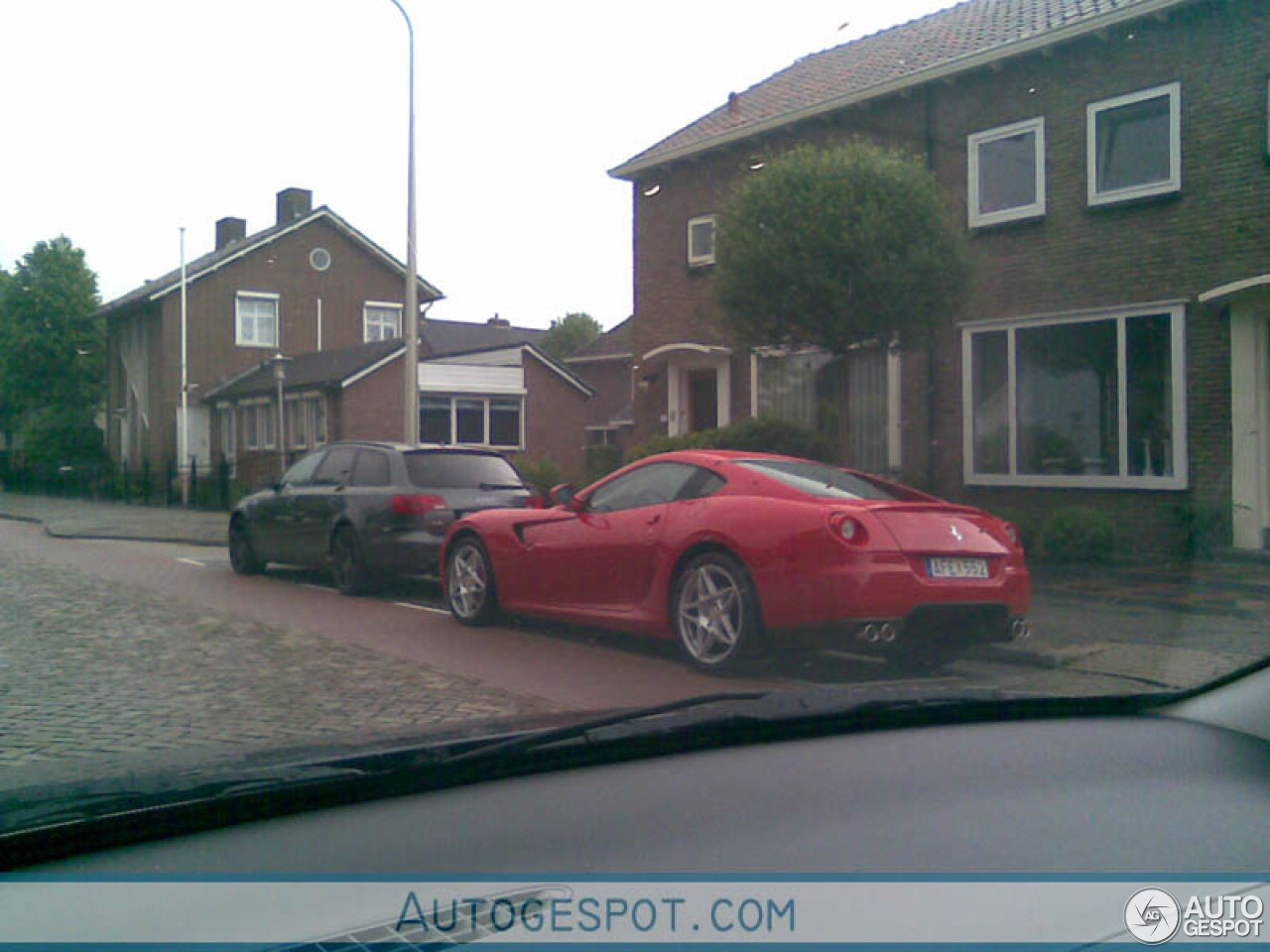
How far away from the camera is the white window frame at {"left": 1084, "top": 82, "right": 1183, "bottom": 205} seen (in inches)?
550

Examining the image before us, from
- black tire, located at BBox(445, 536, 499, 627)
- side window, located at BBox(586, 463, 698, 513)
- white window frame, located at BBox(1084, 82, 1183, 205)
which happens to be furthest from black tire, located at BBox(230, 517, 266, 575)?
white window frame, located at BBox(1084, 82, 1183, 205)

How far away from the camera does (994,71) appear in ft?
52.2

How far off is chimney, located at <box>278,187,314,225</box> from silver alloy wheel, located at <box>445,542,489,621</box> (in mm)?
34119

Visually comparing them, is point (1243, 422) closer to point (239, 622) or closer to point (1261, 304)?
point (1261, 304)

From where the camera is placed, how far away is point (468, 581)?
966cm

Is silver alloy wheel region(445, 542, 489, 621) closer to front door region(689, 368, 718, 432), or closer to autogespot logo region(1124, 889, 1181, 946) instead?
autogespot logo region(1124, 889, 1181, 946)

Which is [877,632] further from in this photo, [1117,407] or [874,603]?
[1117,407]

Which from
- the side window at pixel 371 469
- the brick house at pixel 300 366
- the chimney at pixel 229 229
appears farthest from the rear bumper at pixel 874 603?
the chimney at pixel 229 229

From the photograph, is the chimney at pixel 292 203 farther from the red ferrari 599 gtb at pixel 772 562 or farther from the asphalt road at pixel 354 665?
the red ferrari 599 gtb at pixel 772 562

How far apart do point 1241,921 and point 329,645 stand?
6996 mm

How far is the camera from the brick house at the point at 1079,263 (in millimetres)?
13500

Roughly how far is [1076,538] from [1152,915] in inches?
440

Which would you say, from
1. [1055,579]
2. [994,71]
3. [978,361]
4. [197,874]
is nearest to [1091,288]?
[978,361]

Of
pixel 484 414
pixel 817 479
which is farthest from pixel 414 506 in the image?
pixel 484 414
